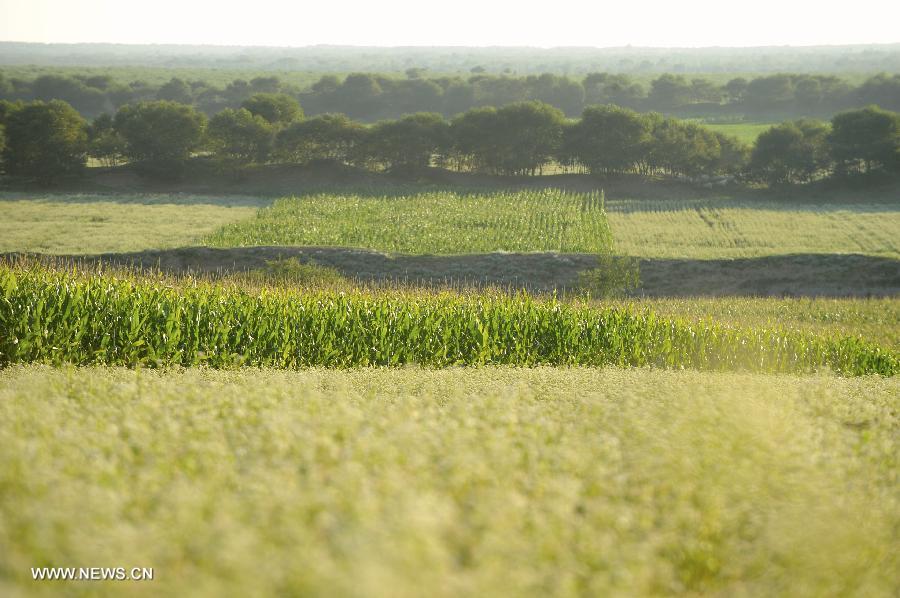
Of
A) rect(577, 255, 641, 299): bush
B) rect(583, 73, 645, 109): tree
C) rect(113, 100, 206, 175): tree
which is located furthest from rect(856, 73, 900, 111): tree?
rect(577, 255, 641, 299): bush

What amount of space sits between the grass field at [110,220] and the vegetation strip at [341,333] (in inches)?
1461

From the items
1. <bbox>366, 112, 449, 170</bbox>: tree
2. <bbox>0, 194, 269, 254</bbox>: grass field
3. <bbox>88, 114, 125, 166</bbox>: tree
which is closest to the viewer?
<bbox>0, 194, 269, 254</bbox>: grass field

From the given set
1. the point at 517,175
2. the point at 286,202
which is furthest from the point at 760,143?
the point at 286,202

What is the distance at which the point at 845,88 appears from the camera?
17012 cm

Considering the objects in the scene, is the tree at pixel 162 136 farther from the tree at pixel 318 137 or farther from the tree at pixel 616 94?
the tree at pixel 616 94

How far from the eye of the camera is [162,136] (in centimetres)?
8775

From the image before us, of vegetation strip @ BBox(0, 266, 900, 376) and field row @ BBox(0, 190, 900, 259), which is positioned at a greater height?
vegetation strip @ BBox(0, 266, 900, 376)

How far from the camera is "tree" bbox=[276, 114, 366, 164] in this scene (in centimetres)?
8969

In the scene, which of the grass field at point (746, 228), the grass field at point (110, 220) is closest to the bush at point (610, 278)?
the grass field at point (746, 228)

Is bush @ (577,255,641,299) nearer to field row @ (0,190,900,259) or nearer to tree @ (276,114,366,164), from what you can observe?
field row @ (0,190,900,259)

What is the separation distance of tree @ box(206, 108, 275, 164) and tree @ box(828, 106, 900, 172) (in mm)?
59240

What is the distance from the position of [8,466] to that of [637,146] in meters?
89.1

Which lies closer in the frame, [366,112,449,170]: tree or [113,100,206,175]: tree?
[113,100,206,175]: tree

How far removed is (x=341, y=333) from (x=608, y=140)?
75931mm
